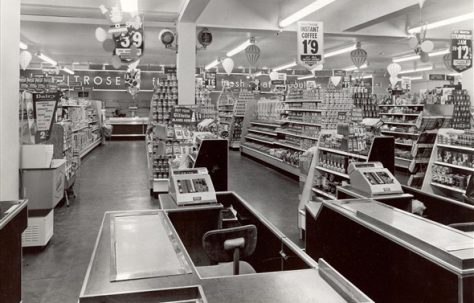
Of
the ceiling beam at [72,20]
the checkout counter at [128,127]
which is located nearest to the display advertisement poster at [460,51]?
the ceiling beam at [72,20]

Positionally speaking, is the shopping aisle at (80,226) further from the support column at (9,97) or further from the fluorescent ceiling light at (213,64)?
the fluorescent ceiling light at (213,64)

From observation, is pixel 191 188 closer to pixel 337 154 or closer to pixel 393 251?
pixel 393 251

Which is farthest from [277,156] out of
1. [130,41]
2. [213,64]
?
[213,64]

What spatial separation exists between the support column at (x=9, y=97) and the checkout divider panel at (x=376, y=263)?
352 centimetres

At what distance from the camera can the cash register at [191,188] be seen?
151 inches

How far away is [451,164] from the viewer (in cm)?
820

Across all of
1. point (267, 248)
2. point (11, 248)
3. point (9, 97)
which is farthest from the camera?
point (9, 97)

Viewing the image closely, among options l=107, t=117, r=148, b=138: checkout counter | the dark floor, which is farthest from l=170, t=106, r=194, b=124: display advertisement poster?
l=107, t=117, r=148, b=138: checkout counter

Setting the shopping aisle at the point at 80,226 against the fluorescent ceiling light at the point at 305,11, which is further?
the fluorescent ceiling light at the point at 305,11

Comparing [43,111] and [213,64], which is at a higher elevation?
[213,64]

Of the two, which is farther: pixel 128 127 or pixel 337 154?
pixel 128 127

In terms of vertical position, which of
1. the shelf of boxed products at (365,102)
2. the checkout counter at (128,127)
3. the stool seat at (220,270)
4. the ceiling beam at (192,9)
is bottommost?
the stool seat at (220,270)

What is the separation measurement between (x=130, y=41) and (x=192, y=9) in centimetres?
140

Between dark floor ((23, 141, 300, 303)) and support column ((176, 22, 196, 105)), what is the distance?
2.40 meters
